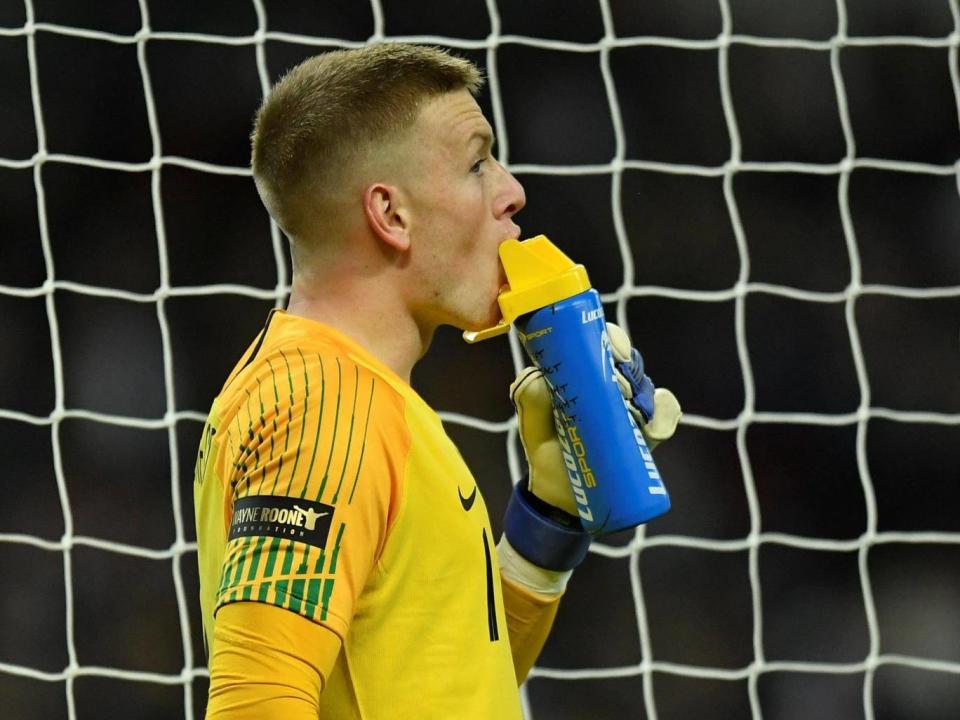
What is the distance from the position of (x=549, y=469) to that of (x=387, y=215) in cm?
39

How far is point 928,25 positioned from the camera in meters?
3.94

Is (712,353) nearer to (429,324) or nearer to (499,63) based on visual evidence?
(499,63)

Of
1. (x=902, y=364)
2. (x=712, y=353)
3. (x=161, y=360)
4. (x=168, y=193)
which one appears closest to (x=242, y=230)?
(x=168, y=193)

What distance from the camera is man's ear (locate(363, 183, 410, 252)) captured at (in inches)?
40.9

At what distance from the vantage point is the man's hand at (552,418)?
1.27 m

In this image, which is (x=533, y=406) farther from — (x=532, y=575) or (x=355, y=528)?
(x=355, y=528)

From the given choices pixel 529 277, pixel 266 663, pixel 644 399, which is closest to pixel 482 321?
pixel 529 277

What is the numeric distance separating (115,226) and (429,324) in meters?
2.79

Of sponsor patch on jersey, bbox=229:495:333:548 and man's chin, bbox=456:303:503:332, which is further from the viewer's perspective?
man's chin, bbox=456:303:503:332

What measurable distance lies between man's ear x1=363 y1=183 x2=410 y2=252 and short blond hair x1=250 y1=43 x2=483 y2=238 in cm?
3

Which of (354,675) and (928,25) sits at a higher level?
(928,25)

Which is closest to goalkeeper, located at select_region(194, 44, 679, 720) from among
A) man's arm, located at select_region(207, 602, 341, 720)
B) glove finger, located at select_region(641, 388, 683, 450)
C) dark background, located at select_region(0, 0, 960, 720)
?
man's arm, located at select_region(207, 602, 341, 720)

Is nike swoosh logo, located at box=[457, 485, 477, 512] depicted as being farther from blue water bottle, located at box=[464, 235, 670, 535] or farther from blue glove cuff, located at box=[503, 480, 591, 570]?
blue glove cuff, located at box=[503, 480, 591, 570]

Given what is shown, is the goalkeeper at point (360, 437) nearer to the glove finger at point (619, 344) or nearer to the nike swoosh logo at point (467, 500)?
the nike swoosh logo at point (467, 500)
